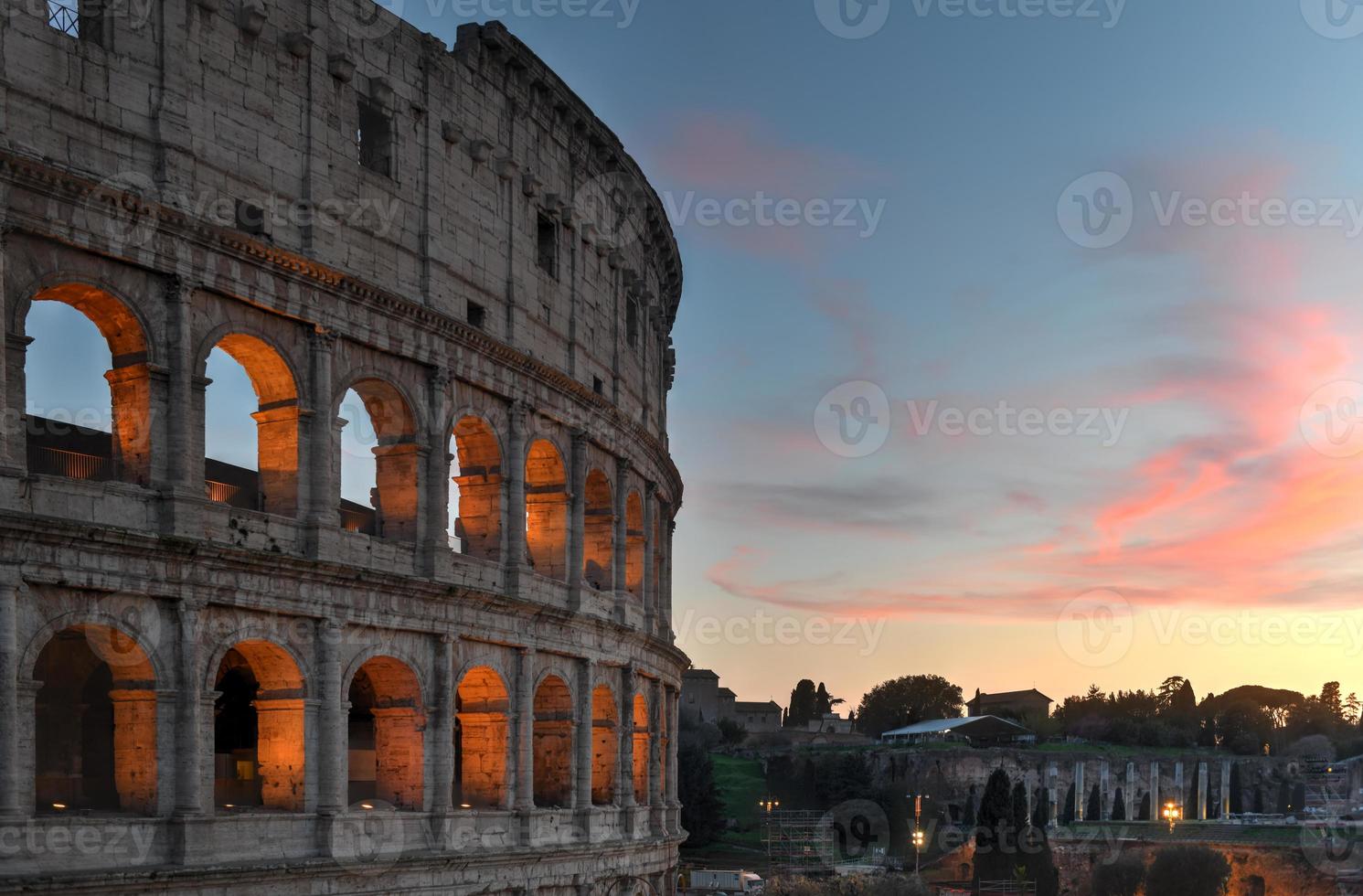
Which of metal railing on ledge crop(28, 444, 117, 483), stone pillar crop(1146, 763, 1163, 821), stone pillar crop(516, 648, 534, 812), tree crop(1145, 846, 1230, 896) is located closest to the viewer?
metal railing on ledge crop(28, 444, 117, 483)

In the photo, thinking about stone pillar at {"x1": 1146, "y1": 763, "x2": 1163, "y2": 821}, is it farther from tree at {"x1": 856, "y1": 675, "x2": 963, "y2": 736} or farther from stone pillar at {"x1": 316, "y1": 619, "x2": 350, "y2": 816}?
stone pillar at {"x1": 316, "y1": 619, "x2": 350, "y2": 816}

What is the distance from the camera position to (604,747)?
3416cm

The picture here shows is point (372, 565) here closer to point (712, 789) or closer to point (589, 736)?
point (589, 736)

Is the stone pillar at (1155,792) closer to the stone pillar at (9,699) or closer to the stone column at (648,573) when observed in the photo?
the stone column at (648,573)

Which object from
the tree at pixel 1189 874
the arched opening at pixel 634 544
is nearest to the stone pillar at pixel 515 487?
the arched opening at pixel 634 544

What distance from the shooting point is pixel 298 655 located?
78.7 ft

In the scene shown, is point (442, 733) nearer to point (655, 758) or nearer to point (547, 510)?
point (547, 510)

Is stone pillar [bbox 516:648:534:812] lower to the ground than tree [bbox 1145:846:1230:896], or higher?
higher

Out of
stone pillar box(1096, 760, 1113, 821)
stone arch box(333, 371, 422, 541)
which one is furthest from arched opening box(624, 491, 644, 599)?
stone pillar box(1096, 760, 1113, 821)

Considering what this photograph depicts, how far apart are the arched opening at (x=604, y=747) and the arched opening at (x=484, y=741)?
16.9 ft

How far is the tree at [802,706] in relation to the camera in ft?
548

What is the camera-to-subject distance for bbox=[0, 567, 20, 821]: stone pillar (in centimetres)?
1914

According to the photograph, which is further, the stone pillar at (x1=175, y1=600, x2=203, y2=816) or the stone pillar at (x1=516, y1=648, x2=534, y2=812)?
the stone pillar at (x1=516, y1=648, x2=534, y2=812)

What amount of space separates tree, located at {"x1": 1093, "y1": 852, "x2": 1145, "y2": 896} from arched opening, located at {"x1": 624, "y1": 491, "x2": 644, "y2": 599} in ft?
153
